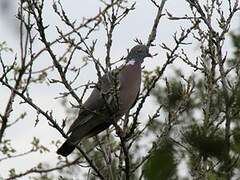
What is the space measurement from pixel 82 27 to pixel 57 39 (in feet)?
2.14

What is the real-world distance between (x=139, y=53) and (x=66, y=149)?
1.03 m

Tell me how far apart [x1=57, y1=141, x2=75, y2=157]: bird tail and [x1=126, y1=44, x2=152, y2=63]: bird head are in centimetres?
87

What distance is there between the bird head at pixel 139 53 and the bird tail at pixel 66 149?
868 mm

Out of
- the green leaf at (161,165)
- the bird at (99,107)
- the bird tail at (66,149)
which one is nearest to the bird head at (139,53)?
the bird at (99,107)

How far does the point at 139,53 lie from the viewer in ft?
14.9

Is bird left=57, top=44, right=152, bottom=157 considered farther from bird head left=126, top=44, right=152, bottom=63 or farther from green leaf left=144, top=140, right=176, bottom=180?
green leaf left=144, top=140, right=176, bottom=180

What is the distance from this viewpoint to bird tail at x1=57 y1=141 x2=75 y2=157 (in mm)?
4314

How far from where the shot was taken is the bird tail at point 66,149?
431 cm

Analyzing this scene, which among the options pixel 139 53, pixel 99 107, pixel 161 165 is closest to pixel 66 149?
pixel 99 107

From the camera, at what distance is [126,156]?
2.94 metres

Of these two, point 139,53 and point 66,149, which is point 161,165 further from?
point 139,53

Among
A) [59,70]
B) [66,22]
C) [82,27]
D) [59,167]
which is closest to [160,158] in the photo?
[59,70]

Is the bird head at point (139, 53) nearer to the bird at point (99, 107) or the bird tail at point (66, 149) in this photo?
the bird at point (99, 107)

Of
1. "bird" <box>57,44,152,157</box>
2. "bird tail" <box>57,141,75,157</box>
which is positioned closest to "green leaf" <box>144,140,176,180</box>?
"bird" <box>57,44,152,157</box>
